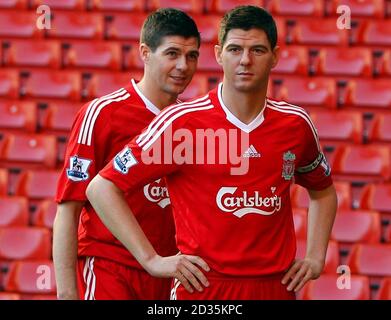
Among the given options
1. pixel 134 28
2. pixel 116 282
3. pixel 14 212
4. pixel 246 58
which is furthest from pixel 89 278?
pixel 134 28

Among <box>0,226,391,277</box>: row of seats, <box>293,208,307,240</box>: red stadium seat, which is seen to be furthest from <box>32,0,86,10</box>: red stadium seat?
<box>293,208,307,240</box>: red stadium seat

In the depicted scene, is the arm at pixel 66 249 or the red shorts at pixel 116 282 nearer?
the arm at pixel 66 249

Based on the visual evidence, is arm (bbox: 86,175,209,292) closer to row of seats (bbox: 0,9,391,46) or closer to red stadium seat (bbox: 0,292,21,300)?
red stadium seat (bbox: 0,292,21,300)

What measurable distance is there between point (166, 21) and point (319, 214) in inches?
35.2

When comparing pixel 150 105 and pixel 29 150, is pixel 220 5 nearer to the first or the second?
pixel 29 150

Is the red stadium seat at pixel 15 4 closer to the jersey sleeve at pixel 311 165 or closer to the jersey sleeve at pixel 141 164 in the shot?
the jersey sleeve at pixel 311 165

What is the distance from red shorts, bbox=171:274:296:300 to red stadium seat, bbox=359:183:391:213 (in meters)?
3.42

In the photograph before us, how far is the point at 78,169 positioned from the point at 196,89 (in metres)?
3.86

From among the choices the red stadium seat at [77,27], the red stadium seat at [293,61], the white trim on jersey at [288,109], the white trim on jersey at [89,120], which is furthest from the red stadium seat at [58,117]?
the white trim on jersey at [288,109]

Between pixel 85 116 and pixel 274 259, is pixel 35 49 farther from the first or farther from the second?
pixel 274 259

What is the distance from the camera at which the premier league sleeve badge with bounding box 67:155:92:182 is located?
14.0 feet

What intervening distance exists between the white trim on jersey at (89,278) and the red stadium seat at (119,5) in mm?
5100

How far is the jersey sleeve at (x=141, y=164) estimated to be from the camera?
3.81m

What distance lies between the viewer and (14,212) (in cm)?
705
